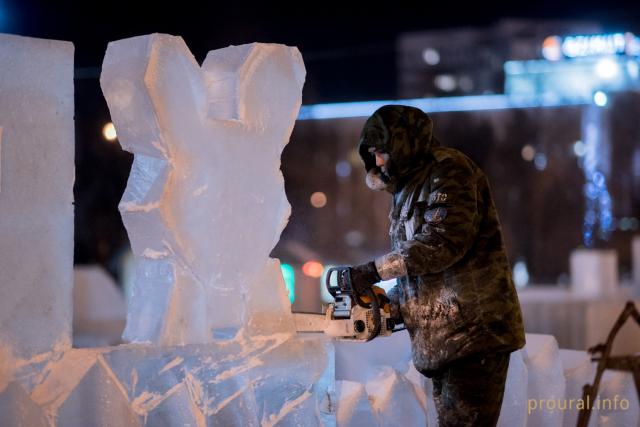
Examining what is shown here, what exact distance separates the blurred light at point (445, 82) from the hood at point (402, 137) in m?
15.7

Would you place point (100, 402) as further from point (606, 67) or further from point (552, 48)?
point (552, 48)

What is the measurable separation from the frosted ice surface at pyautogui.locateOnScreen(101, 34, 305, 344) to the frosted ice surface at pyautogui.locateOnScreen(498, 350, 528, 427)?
109 centimetres

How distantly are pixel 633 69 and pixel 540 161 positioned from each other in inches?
207

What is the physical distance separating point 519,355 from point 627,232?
59.9 feet

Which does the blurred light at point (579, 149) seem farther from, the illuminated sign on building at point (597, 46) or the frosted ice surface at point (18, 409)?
the frosted ice surface at point (18, 409)

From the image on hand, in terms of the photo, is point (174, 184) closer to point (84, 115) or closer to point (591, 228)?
point (84, 115)

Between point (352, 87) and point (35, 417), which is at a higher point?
point (352, 87)

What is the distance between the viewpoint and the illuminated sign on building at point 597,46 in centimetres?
1413

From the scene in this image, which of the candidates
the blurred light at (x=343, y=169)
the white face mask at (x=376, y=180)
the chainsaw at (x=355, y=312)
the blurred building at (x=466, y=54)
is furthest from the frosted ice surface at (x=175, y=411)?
the blurred light at (x=343, y=169)

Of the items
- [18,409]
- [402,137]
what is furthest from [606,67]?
[18,409]

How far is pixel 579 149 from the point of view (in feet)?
66.6

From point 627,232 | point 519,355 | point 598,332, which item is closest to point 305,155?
point 627,232

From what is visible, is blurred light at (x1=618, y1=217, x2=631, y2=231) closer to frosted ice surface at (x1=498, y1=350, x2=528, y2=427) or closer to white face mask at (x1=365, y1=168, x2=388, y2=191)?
frosted ice surface at (x1=498, y1=350, x2=528, y2=427)

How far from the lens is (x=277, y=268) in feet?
11.9
